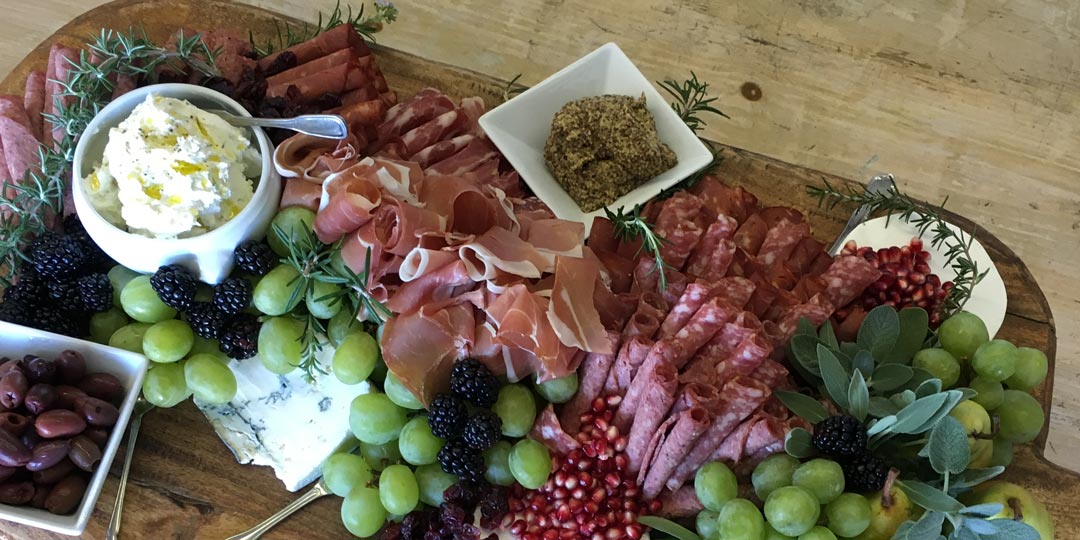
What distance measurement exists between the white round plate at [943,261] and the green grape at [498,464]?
2.50 feet

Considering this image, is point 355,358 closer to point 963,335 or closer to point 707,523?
point 707,523

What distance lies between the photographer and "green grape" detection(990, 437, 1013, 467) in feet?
4.14

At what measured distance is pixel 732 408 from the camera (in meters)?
1.16

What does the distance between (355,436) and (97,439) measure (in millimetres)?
348

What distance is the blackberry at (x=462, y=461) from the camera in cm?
114

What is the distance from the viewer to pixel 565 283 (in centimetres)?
118

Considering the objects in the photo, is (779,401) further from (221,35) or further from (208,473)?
(221,35)

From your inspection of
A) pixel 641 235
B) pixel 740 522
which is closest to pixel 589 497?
pixel 740 522

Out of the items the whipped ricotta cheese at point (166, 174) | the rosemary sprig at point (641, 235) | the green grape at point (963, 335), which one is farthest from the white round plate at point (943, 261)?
the whipped ricotta cheese at point (166, 174)

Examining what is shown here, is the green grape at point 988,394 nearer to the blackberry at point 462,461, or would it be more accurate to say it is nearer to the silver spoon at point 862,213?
the silver spoon at point 862,213

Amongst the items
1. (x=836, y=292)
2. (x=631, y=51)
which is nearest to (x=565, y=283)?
(x=836, y=292)

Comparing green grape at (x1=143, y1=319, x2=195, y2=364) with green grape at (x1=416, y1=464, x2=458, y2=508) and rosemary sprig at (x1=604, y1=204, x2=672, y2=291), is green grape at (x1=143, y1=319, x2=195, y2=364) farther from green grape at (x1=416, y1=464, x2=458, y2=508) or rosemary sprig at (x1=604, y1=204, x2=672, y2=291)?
rosemary sprig at (x1=604, y1=204, x2=672, y2=291)

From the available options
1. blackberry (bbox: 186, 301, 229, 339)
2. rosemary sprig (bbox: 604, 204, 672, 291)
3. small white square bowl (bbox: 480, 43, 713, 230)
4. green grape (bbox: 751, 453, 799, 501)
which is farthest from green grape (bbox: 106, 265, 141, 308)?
green grape (bbox: 751, 453, 799, 501)

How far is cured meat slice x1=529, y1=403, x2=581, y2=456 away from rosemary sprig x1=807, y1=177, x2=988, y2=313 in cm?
69
